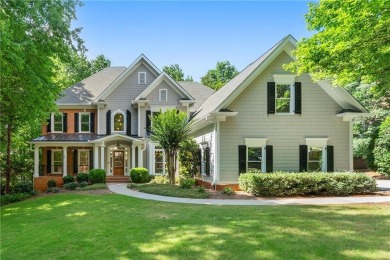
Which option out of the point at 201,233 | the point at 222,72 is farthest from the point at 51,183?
the point at 222,72

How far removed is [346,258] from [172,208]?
6.23m

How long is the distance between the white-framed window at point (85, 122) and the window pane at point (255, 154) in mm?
14536

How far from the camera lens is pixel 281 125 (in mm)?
17109

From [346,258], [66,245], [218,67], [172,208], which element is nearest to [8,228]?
[66,245]

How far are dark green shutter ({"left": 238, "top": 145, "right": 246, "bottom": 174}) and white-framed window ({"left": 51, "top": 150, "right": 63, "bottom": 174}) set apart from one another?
15508mm

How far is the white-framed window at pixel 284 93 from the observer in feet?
56.0

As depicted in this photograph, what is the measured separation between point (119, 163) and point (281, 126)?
13.7 meters

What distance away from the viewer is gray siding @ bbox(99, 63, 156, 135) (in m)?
25.7

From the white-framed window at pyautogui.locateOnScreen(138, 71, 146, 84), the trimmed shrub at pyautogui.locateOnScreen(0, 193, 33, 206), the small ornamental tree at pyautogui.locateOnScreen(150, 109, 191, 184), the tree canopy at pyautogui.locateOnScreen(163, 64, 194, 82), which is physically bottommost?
the trimmed shrub at pyautogui.locateOnScreen(0, 193, 33, 206)

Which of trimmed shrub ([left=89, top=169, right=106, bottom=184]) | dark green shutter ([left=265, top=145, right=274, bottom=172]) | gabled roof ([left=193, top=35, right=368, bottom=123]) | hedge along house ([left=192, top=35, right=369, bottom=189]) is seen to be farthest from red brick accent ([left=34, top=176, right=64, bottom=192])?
dark green shutter ([left=265, top=145, right=274, bottom=172])

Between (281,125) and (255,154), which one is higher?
(281,125)

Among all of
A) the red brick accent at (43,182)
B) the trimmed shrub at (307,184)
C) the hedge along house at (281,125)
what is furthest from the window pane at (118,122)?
the trimmed shrub at (307,184)

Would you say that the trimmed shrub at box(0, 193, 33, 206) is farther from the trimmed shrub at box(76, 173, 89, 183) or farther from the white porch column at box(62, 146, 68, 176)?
the white porch column at box(62, 146, 68, 176)

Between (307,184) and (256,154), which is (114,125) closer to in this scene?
(256,154)
